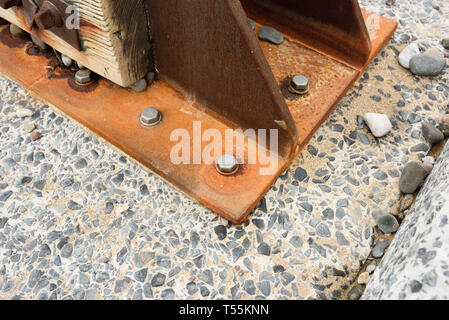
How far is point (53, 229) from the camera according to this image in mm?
1261

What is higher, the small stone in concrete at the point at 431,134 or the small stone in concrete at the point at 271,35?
the small stone in concrete at the point at 271,35

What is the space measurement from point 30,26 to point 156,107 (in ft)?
1.68

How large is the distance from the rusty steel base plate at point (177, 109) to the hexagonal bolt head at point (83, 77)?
0.03m

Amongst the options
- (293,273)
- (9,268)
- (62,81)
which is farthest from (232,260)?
(62,81)

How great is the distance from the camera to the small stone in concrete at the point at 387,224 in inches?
48.9

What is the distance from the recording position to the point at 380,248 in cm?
121

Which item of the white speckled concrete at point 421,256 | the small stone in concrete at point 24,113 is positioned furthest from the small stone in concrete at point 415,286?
the small stone in concrete at point 24,113

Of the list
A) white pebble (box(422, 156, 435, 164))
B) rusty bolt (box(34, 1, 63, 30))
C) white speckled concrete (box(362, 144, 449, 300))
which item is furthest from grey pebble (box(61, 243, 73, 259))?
white pebble (box(422, 156, 435, 164))

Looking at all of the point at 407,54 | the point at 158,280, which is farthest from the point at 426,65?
the point at 158,280

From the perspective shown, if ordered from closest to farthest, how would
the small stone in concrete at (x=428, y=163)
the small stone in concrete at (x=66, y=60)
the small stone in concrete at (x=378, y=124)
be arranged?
the small stone in concrete at (x=428, y=163) → the small stone in concrete at (x=378, y=124) → the small stone in concrete at (x=66, y=60)

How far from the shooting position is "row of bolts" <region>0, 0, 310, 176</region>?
1.33 m

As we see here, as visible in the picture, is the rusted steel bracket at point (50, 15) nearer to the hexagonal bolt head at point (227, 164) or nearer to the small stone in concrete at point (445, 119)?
the hexagonal bolt head at point (227, 164)

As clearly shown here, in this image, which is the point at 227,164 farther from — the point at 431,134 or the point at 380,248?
the point at 431,134

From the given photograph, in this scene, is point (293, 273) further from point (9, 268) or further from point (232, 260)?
point (9, 268)
